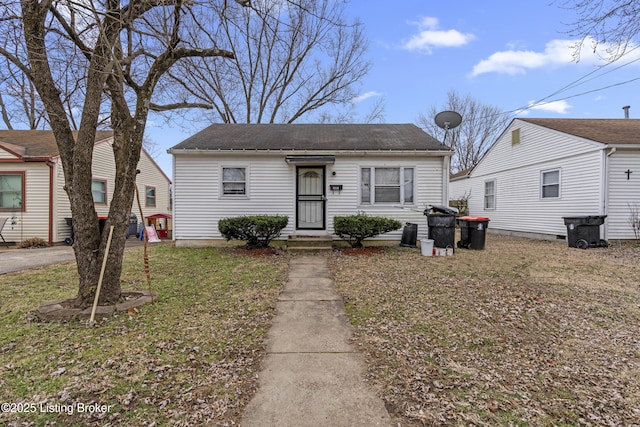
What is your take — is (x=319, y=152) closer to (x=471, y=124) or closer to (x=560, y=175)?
(x=560, y=175)

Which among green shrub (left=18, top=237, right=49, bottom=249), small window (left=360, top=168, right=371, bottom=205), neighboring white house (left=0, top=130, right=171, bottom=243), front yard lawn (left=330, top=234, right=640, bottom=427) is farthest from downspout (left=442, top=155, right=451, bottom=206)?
green shrub (left=18, top=237, right=49, bottom=249)

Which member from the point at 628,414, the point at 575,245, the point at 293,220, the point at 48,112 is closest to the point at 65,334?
the point at 48,112

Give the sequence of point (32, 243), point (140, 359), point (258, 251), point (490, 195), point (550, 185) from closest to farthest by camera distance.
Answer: point (140, 359) < point (258, 251) < point (32, 243) < point (550, 185) < point (490, 195)

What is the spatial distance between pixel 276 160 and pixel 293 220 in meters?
1.90

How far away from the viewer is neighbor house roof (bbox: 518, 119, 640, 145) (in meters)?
9.45

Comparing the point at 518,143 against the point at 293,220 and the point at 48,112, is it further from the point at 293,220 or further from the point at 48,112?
the point at 48,112

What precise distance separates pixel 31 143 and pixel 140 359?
44.0ft

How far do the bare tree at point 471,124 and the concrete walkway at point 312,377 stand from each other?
85.1 feet

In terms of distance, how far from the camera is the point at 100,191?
40.6 feet

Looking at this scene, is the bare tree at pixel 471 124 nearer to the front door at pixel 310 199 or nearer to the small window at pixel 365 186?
the small window at pixel 365 186

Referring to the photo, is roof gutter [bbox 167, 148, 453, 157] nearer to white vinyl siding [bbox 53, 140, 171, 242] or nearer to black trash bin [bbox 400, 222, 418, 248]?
black trash bin [bbox 400, 222, 418, 248]

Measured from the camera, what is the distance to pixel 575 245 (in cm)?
919

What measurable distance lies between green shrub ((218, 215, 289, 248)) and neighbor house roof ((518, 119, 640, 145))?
10190 mm

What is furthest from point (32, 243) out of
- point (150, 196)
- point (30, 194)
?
point (150, 196)
